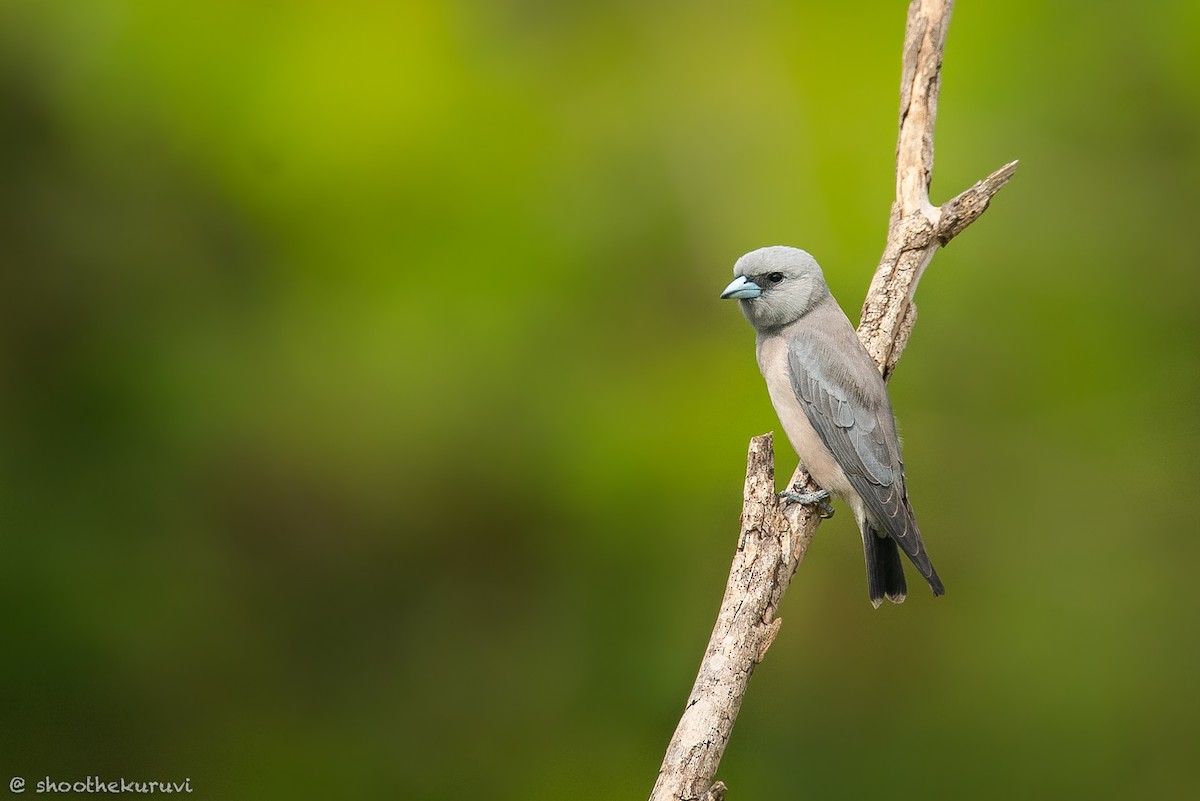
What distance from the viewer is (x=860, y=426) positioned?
389 cm

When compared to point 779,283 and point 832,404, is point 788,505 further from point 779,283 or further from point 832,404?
point 779,283

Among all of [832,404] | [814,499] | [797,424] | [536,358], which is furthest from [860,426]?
[536,358]

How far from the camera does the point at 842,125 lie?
605 centimetres

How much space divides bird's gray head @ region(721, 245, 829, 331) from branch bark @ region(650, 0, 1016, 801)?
0.20 m

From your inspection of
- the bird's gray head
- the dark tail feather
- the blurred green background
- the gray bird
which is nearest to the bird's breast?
the gray bird

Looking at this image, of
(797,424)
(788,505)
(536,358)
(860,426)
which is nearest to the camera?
(788,505)

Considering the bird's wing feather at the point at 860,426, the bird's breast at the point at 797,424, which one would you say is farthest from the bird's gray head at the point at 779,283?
the bird's wing feather at the point at 860,426

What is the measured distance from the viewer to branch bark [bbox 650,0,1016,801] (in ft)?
9.71

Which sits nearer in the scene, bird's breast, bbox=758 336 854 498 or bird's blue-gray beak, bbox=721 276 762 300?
bird's breast, bbox=758 336 854 498

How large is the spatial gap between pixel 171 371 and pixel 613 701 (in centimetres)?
263

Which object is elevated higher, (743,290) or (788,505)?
(743,290)

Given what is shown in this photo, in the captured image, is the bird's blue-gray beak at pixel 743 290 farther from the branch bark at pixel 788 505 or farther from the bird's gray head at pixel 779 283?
the branch bark at pixel 788 505

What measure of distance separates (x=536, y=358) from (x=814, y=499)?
2718mm

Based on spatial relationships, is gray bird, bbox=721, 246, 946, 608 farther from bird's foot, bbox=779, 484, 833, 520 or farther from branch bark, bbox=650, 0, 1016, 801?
branch bark, bbox=650, 0, 1016, 801
